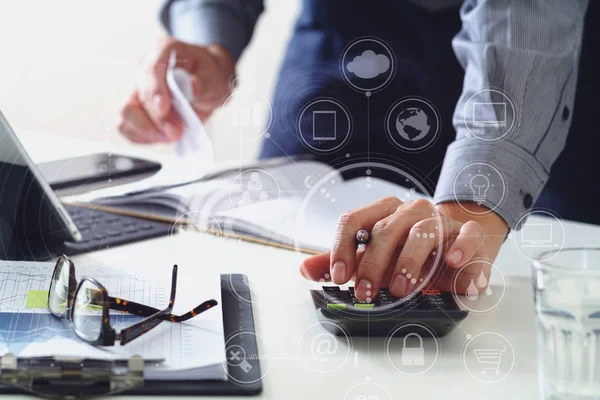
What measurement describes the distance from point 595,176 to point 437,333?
1.75ft

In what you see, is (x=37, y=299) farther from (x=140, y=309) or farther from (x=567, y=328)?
(x=567, y=328)

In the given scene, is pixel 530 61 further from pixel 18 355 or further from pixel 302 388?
pixel 18 355

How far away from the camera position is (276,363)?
1.79 feet

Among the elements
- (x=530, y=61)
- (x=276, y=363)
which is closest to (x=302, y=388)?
(x=276, y=363)

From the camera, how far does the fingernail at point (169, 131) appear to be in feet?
2.86
